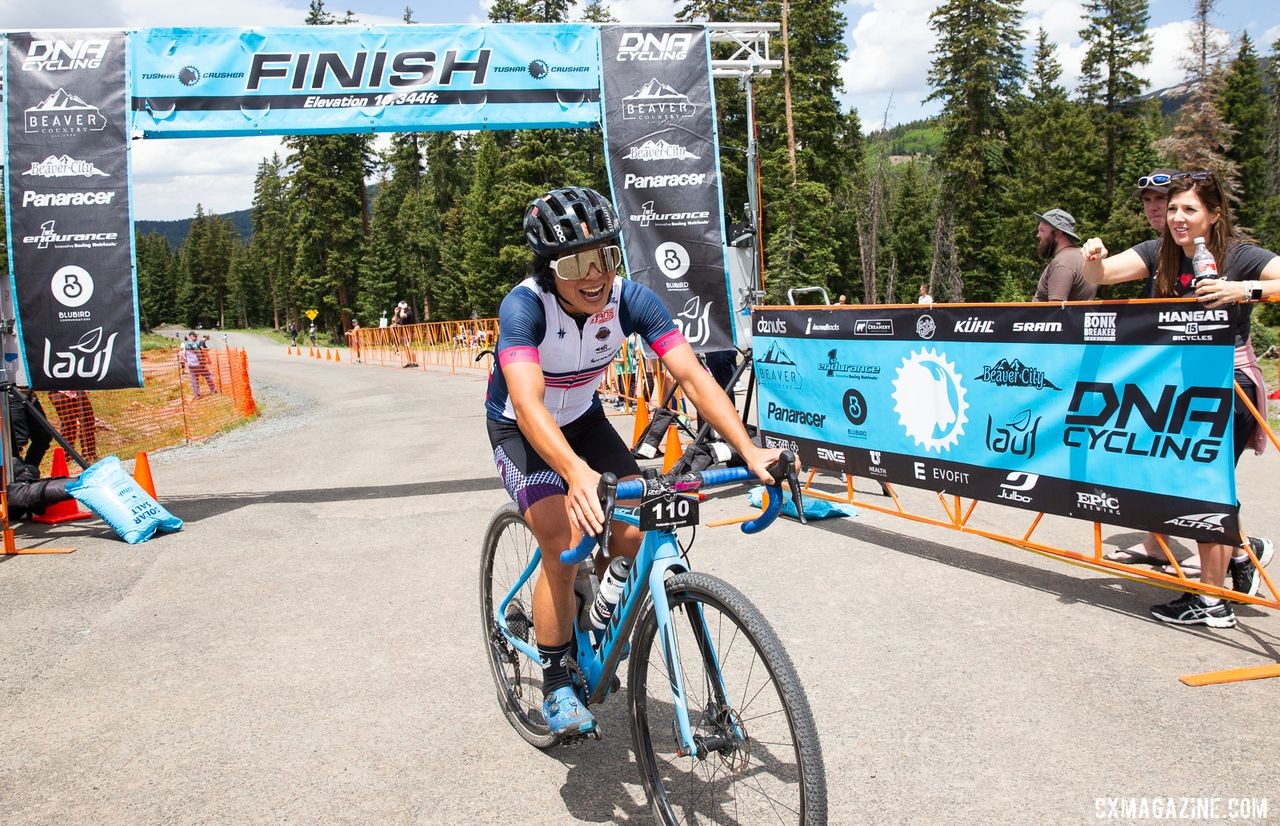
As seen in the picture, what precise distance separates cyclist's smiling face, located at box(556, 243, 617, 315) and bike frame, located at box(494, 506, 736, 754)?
0.84 meters

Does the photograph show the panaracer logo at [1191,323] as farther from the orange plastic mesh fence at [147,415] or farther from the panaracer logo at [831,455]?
the orange plastic mesh fence at [147,415]

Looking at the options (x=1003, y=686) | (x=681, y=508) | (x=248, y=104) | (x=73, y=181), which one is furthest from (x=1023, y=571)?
(x=73, y=181)

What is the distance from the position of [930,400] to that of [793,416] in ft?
5.37

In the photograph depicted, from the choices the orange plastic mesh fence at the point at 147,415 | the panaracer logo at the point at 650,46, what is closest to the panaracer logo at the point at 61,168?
the orange plastic mesh fence at the point at 147,415

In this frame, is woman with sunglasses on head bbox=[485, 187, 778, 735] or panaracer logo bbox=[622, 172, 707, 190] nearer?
woman with sunglasses on head bbox=[485, 187, 778, 735]

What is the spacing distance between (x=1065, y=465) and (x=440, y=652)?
3.95 meters

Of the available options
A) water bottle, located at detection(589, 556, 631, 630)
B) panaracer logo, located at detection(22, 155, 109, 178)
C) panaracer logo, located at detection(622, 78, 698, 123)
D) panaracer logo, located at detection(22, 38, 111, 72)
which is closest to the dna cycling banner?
panaracer logo, located at detection(622, 78, 698, 123)

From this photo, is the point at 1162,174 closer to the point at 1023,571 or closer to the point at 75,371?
the point at 1023,571

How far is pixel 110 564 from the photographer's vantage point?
718cm

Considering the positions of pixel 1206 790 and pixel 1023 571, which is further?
pixel 1023 571

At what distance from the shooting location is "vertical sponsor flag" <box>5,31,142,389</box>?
27.9ft

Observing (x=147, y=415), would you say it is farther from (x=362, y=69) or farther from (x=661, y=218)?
(x=661, y=218)

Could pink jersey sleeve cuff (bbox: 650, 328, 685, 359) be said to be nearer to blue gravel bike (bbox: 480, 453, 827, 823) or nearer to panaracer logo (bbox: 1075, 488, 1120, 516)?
blue gravel bike (bbox: 480, 453, 827, 823)

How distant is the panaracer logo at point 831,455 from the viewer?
290 inches
